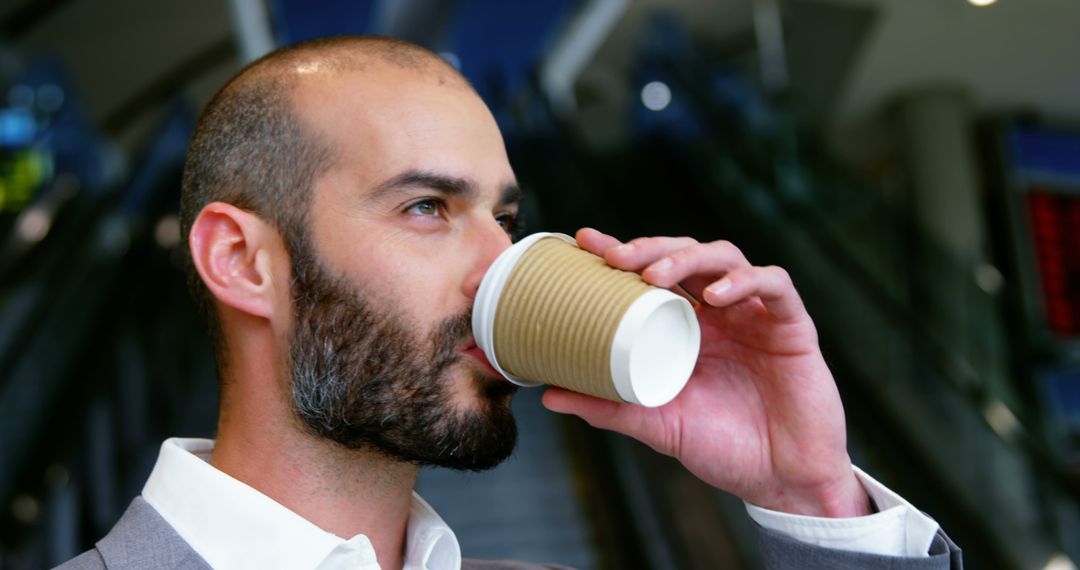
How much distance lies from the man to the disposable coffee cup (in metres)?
0.08

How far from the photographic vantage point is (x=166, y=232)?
7371mm

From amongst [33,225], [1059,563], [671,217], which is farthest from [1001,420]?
[33,225]

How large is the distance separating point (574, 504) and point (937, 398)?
2.30m

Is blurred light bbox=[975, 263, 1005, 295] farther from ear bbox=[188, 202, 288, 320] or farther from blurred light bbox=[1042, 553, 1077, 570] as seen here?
ear bbox=[188, 202, 288, 320]

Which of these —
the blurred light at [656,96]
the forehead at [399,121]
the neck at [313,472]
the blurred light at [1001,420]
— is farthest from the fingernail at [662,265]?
the blurred light at [656,96]

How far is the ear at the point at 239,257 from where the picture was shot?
5.42 feet

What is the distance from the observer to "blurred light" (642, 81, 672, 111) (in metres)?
11.9

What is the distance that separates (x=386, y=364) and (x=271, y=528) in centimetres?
29

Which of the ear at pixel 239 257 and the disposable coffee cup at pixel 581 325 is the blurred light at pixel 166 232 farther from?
the disposable coffee cup at pixel 581 325

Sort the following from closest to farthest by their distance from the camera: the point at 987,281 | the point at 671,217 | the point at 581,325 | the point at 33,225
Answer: the point at 581,325 → the point at 33,225 → the point at 987,281 → the point at 671,217

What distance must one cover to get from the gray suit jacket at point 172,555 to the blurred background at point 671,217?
1.19 ft

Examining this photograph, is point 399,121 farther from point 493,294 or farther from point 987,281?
point 987,281

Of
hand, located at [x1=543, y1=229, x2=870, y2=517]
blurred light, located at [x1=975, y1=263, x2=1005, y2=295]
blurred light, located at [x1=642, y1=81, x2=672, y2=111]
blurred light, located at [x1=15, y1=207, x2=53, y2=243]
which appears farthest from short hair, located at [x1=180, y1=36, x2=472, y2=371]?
blurred light, located at [x1=642, y1=81, x2=672, y2=111]

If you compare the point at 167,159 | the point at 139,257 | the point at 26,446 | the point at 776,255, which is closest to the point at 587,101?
the point at 167,159
